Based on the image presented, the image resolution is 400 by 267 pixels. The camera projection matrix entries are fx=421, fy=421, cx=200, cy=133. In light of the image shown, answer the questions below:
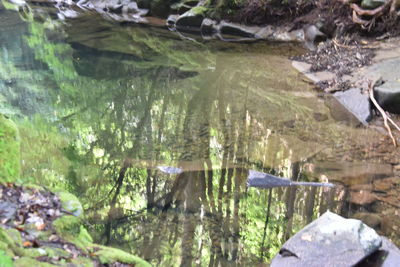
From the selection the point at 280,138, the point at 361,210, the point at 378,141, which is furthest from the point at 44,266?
the point at 378,141

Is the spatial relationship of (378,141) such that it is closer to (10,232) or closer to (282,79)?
(282,79)

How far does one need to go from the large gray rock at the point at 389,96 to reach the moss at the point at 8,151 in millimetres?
7981

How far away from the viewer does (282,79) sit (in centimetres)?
1248

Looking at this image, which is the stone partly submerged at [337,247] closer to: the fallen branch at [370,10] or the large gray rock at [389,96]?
the large gray rock at [389,96]

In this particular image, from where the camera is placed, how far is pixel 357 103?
10.0 meters

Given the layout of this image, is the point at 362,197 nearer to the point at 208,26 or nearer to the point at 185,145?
the point at 185,145

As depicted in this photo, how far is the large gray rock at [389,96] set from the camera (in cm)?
932

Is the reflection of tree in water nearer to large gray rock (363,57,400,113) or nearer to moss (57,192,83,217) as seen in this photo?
moss (57,192,83,217)

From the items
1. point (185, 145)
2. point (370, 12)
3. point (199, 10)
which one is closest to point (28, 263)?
point (185, 145)

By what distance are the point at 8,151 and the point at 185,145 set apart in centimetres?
447

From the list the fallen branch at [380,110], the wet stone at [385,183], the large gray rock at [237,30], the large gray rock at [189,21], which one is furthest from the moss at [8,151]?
the large gray rock at [189,21]

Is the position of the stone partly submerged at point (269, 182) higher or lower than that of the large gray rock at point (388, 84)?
lower

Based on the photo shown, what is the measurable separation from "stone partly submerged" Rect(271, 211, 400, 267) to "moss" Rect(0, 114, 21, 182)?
297 cm

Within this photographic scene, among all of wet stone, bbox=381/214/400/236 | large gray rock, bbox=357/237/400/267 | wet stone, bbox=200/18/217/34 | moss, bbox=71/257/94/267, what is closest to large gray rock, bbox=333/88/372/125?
wet stone, bbox=381/214/400/236
